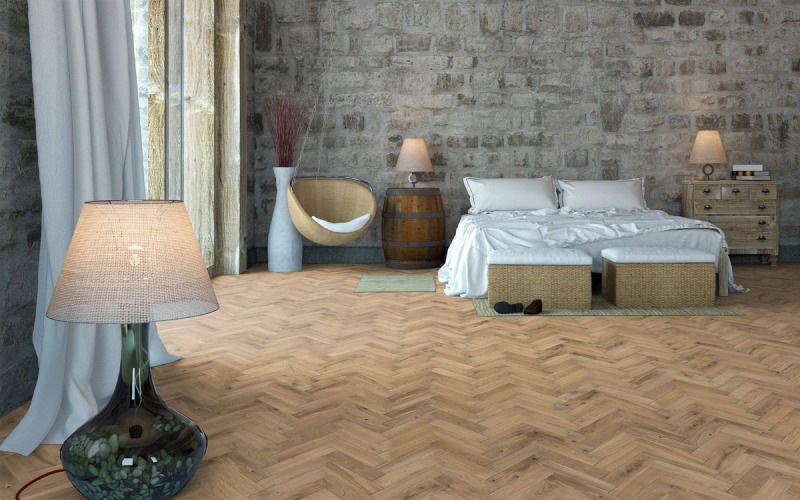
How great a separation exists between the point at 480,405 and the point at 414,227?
12.5 ft

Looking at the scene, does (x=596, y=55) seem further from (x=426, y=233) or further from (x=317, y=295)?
(x=317, y=295)

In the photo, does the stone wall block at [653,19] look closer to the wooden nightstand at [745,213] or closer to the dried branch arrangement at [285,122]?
the wooden nightstand at [745,213]

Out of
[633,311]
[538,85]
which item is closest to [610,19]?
[538,85]

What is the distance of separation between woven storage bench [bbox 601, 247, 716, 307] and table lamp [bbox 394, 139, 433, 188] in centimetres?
249

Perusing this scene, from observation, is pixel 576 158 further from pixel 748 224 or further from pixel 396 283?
pixel 396 283

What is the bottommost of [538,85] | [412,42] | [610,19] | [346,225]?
[346,225]

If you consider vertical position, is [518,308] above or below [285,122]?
below

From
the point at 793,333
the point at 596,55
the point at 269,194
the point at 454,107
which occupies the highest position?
the point at 596,55

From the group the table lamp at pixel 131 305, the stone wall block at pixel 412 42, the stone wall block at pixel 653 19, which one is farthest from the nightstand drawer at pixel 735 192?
the table lamp at pixel 131 305

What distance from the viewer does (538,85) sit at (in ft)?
22.5

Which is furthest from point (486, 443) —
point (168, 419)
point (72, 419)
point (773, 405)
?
point (72, 419)

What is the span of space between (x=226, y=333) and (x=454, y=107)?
3955 millimetres

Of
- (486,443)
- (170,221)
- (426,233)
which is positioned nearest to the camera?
(170,221)

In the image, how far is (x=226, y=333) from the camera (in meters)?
3.77
